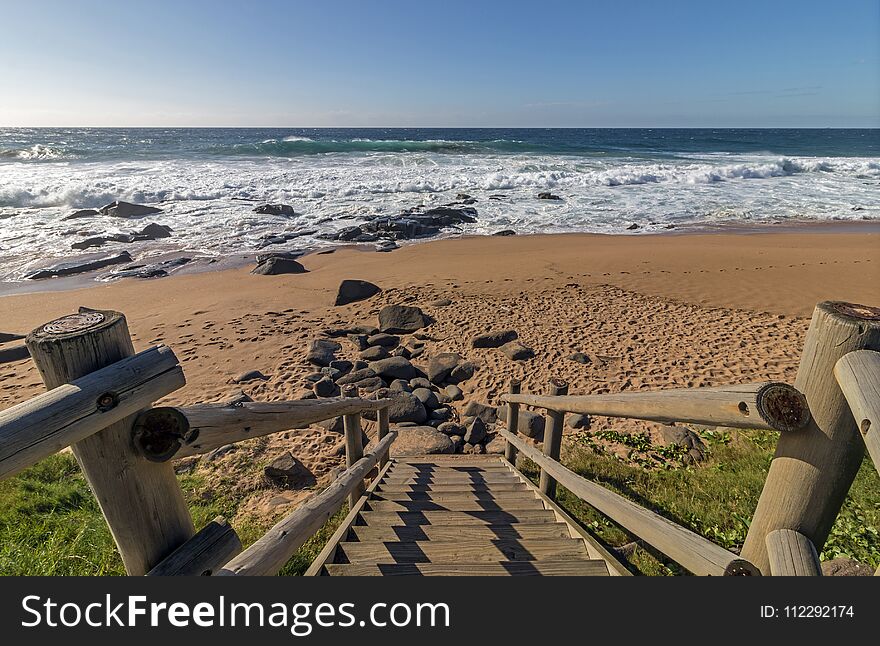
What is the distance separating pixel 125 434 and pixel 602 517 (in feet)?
12.7

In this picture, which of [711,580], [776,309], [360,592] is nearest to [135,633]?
[360,592]

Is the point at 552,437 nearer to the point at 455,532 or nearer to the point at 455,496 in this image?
the point at 455,496

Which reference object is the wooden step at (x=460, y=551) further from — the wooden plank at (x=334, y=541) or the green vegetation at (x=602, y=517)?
the green vegetation at (x=602, y=517)

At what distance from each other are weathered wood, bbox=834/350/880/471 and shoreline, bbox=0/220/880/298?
15127 mm

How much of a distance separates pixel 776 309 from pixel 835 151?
6409 cm

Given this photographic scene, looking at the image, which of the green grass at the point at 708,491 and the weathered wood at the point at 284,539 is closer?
the weathered wood at the point at 284,539

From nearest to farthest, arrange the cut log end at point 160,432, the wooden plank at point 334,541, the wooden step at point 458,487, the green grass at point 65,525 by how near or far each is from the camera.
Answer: the cut log end at point 160,432, the wooden plank at point 334,541, the green grass at point 65,525, the wooden step at point 458,487

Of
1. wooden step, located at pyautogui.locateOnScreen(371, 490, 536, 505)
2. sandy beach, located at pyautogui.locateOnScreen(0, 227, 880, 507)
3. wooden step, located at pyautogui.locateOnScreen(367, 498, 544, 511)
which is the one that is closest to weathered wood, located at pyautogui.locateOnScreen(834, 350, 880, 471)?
wooden step, located at pyautogui.locateOnScreen(367, 498, 544, 511)

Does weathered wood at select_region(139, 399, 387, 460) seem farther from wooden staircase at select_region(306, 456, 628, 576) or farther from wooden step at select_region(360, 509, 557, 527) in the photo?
wooden step at select_region(360, 509, 557, 527)

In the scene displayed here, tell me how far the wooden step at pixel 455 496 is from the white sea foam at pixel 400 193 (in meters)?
14.8

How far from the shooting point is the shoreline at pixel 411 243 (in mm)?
12773

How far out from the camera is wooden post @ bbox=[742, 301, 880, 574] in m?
1.30

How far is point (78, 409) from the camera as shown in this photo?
1.22m

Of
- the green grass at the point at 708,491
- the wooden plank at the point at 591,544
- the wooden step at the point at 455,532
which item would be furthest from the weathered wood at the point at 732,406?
the green grass at the point at 708,491
